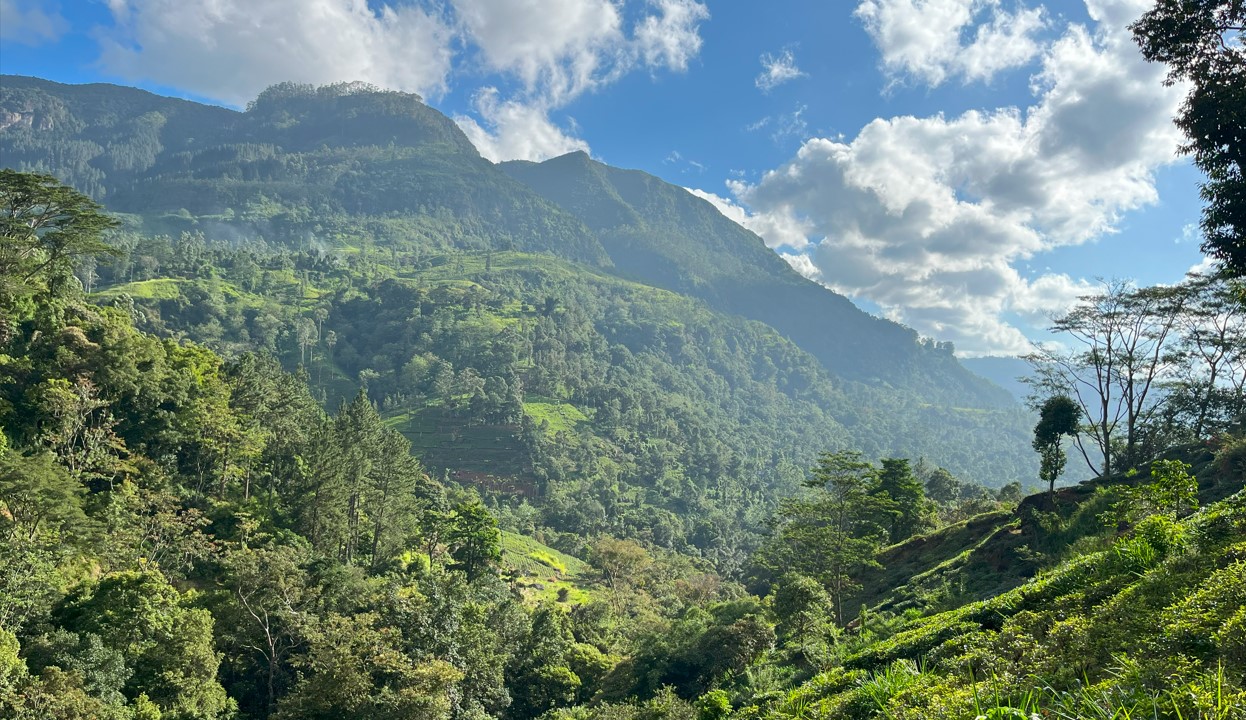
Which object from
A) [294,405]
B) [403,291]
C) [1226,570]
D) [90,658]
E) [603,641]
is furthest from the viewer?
[403,291]

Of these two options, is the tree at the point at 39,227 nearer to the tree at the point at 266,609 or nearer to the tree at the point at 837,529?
the tree at the point at 266,609

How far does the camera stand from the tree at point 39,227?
108 ft

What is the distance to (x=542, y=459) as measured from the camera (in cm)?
11581

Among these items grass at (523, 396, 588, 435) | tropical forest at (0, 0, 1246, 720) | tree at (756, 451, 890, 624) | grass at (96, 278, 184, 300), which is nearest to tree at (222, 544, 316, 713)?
tropical forest at (0, 0, 1246, 720)

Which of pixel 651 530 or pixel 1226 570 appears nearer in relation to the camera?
pixel 1226 570

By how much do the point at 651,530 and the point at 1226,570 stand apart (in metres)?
104

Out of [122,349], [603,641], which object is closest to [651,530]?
[603,641]

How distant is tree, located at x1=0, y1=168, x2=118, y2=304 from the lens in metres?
33.0

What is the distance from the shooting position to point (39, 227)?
120ft

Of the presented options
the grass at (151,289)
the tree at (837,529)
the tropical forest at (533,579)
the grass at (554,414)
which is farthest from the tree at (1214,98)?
the grass at (151,289)

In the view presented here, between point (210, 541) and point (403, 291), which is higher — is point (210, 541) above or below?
below

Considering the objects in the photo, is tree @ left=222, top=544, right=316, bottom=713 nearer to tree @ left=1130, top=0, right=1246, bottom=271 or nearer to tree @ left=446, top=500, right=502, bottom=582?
tree @ left=446, top=500, right=502, bottom=582

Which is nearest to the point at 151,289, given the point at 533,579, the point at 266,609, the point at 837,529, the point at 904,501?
the point at 533,579

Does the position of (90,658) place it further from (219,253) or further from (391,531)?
(219,253)
